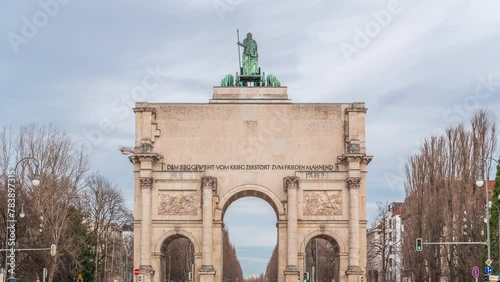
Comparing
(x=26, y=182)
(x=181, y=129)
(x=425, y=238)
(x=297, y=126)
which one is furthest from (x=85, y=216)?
(x=425, y=238)

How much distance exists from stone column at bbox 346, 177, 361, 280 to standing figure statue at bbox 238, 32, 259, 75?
10546 millimetres

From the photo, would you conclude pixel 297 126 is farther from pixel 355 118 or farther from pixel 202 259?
pixel 202 259

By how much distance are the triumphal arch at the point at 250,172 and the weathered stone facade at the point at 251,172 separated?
0.22 feet

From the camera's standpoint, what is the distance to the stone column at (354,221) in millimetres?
55438

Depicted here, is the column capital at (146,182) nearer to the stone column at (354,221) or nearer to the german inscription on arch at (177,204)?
the german inscription on arch at (177,204)

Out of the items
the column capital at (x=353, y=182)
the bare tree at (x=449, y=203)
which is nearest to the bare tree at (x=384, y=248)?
the bare tree at (x=449, y=203)

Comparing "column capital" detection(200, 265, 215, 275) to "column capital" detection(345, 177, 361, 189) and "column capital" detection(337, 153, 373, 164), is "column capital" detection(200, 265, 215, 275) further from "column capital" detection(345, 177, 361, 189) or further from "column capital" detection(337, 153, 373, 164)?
"column capital" detection(337, 153, 373, 164)

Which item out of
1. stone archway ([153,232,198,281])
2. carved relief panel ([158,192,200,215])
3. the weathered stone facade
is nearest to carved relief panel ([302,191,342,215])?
the weathered stone facade

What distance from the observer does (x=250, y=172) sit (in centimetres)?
5700

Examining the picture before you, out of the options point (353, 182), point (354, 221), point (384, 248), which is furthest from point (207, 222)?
point (384, 248)

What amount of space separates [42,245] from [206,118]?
46.7 feet

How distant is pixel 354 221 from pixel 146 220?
13.6 meters

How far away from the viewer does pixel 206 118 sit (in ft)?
188

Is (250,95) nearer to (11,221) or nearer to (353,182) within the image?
(353,182)
